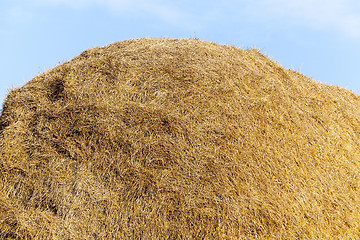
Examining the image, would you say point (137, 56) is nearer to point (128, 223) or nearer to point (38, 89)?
point (38, 89)

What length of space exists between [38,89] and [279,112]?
6207 mm

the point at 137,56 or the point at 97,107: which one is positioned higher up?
the point at 137,56

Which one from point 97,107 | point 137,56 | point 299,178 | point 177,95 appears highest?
point 137,56

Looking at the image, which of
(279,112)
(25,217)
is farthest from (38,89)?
(279,112)

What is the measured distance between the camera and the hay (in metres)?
6.90

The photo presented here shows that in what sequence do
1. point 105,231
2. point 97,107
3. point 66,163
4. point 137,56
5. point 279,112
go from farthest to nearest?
point 137,56 → point 279,112 → point 97,107 → point 66,163 → point 105,231

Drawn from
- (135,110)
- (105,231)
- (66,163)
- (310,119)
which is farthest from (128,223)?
(310,119)

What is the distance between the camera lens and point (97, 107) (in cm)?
818

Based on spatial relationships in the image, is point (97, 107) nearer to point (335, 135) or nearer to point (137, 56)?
point (137, 56)

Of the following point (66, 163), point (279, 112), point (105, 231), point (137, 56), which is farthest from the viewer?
point (137, 56)

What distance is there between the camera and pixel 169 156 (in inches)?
292

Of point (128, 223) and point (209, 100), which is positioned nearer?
point (128, 223)

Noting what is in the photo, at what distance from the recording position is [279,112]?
29.2 feet

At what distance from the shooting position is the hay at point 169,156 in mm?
6898
